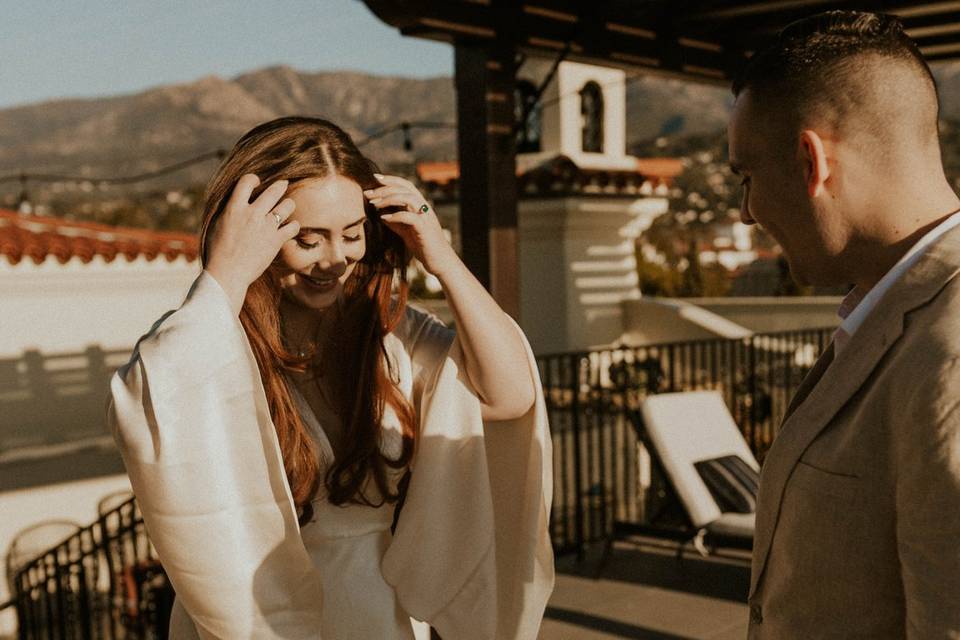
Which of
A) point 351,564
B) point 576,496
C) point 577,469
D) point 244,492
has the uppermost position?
point 244,492


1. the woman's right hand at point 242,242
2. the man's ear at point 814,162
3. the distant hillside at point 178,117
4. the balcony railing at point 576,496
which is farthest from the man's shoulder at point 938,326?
the distant hillside at point 178,117

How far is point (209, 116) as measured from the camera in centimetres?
16925

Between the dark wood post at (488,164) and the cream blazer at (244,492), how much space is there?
3020 mm

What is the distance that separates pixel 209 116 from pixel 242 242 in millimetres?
178261

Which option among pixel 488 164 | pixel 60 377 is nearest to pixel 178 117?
pixel 60 377

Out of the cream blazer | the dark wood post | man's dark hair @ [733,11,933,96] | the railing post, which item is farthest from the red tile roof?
man's dark hair @ [733,11,933,96]

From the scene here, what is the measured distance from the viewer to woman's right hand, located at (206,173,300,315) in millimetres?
1664

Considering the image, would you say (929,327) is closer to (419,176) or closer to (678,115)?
(419,176)

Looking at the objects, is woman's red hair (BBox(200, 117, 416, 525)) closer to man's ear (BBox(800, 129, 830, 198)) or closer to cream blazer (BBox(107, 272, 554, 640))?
cream blazer (BBox(107, 272, 554, 640))

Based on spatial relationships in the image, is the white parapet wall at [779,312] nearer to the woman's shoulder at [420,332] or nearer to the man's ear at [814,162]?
the woman's shoulder at [420,332]

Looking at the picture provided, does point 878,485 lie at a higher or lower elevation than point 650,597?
higher

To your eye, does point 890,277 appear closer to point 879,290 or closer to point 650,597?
point 879,290

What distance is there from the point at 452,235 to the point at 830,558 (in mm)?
11743

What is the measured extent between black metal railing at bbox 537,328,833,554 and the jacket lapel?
13.6 ft
